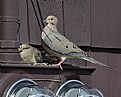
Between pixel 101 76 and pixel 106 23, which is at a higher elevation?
pixel 106 23

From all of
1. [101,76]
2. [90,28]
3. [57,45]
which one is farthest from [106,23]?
[57,45]

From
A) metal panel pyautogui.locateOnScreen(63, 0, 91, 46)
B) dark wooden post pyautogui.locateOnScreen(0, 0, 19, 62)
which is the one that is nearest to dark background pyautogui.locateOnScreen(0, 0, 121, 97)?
metal panel pyautogui.locateOnScreen(63, 0, 91, 46)

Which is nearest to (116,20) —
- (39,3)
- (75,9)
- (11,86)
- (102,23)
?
(102,23)

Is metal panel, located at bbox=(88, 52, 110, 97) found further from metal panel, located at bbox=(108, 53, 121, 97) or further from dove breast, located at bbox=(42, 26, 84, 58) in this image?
dove breast, located at bbox=(42, 26, 84, 58)

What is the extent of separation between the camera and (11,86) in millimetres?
1385

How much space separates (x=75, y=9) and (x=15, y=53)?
1.53ft

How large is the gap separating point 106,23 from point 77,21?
0.15 m

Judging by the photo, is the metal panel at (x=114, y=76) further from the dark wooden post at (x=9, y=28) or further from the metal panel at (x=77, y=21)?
the dark wooden post at (x=9, y=28)

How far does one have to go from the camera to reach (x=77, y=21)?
6.21 ft

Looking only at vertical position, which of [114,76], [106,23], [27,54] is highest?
[106,23]

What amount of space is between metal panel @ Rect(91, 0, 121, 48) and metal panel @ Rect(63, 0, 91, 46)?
3 centimetres

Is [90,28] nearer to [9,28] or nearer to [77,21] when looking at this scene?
[77,21]

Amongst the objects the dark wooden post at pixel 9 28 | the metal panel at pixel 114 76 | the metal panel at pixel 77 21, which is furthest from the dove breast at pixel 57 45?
the metal panel at pixel 114 76

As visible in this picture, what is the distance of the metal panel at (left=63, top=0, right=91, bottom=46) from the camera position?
6.15ft
